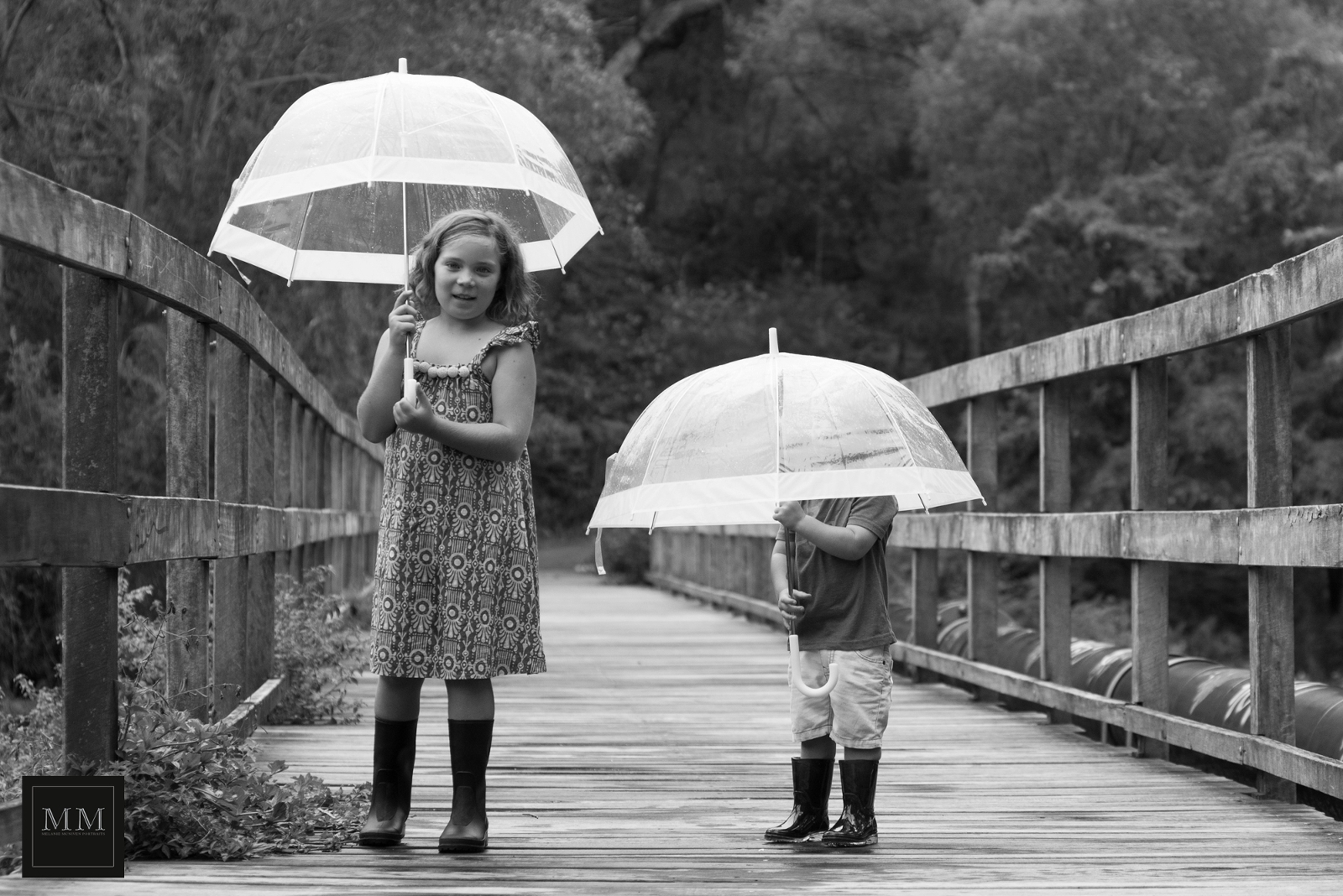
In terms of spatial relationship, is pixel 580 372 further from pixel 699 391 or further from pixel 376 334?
pixel 699 391

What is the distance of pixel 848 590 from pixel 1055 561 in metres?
2.17

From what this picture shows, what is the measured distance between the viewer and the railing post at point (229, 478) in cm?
470

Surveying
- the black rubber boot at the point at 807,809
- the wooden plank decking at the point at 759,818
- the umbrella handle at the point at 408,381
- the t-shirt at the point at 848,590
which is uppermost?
the umbrella handle at the point at 408,381

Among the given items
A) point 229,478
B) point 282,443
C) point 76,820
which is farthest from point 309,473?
point 76,820

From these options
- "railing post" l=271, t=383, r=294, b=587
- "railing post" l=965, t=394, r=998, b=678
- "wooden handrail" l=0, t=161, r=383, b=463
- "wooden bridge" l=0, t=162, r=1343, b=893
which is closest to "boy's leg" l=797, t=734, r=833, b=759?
"wooden bridge" l=0, t=162, r=1343, b=893

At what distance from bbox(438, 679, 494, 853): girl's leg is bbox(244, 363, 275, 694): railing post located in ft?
6.11

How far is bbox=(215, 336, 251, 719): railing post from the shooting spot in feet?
15.4

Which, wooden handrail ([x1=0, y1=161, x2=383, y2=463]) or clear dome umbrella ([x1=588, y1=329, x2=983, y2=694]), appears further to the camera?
clear dome umbrella ([x1=588, y1=329, x2=983, y2=694])

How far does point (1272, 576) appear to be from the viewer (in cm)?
406

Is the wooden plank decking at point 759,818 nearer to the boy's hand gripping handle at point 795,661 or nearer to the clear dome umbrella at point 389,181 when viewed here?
the boy's hand gripping handle at point 795,661

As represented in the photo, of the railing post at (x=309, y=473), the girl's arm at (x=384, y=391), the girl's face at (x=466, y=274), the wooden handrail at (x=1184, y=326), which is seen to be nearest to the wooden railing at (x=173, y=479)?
the railing post at (x=309, y=473)

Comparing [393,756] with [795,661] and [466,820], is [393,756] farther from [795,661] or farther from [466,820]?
[795,661]

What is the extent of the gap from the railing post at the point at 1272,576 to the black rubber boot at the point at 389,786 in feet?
6.48

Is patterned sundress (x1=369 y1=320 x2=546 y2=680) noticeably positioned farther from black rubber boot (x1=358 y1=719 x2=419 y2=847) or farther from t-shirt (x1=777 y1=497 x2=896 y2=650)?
t-shirt (x1=777 y1=497 x2=896 y2=650)
